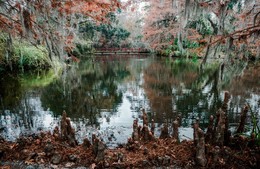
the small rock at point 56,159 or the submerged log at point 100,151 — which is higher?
the submerged log at point 100,151

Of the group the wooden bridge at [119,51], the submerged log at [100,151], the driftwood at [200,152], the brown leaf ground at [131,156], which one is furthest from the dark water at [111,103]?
the wooden bridge at [119,51]

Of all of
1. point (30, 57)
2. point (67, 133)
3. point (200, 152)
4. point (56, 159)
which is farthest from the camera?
point (30, 57)

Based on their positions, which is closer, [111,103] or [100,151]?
[100,151]

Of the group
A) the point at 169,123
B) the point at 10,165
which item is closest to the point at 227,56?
the point at 169,123

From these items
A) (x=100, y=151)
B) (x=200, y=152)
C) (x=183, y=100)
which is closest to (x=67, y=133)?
(x=100, y=151)

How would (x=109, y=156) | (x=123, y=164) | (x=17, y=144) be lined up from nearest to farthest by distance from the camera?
1. (x=123, y=164)
2. (x=109, y=156)
3. (x=17, y=144)

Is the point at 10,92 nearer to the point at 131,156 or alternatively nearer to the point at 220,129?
the point at 131,156

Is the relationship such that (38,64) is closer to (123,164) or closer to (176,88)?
(176,88)

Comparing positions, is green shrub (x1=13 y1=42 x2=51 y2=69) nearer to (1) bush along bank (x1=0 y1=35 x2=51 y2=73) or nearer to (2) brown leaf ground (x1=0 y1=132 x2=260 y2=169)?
(1) bush along bank (x1=0 y1=35 x2=51 y2=73)

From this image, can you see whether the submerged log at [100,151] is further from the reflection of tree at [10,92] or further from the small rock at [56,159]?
the reflection of tree at [10,92]

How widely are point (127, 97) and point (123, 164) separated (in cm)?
589

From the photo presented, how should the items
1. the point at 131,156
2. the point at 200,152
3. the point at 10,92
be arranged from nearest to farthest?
the point at 200,152 < the point at 131,156 < the point at 10,92

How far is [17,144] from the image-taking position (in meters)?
3.78

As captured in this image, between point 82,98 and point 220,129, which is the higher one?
point 220,129
